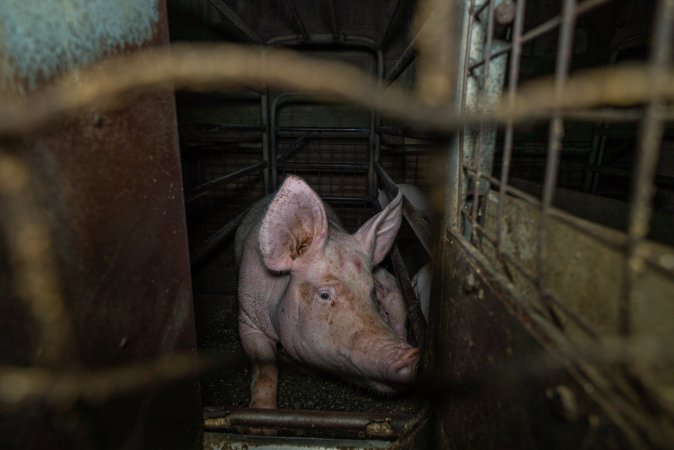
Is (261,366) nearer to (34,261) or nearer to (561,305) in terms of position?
(34,261)

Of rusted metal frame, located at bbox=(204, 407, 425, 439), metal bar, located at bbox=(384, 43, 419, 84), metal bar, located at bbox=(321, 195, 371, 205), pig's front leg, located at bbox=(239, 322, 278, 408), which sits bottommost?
pig's front leg, located at bbox=(239, 322, 278, 408)

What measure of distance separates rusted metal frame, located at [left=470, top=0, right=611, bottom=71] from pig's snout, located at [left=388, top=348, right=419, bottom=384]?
1.04 m

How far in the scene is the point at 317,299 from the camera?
199cm

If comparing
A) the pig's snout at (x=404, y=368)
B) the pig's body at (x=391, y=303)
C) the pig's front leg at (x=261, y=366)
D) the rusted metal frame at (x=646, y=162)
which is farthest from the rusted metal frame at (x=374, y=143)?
the rusted metal frame at (x=646, y=162)

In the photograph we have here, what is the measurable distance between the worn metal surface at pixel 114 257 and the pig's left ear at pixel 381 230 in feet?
3.96

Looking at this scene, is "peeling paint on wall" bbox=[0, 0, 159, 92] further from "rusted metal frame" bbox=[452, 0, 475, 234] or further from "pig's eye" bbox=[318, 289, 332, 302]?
"pig's eye" bbox=[318, 289, 332, 302]

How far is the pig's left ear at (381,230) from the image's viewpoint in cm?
227

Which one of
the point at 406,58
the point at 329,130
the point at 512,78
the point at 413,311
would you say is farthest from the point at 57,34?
the point at 329,130

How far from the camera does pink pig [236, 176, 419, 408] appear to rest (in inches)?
68.4

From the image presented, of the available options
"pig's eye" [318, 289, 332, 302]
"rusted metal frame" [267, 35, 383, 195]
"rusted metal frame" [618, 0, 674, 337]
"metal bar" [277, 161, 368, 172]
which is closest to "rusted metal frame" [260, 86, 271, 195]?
"rusted metal frame" [267, 35, 383, 195]

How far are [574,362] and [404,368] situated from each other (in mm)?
1002

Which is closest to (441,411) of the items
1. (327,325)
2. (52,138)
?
(327,325)

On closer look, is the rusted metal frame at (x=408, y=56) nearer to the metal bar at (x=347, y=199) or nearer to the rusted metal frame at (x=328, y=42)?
the rusted metal frame at (x=328, y=42)

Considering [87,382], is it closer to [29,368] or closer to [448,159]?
[29,368]
